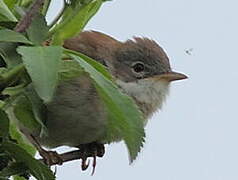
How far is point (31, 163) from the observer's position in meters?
1.39

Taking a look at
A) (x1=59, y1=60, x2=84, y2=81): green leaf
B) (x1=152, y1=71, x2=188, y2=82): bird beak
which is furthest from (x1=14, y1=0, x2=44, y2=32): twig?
(x1=152, y1=71, x2=188, y2=82): bird beak

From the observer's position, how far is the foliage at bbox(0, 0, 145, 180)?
122cm

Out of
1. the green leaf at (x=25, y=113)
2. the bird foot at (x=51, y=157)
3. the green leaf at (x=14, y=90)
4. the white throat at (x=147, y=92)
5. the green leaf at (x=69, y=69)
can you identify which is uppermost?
the green leaf at (x=69, y=69)

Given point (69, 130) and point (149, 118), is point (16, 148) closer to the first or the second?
point (69, 130)

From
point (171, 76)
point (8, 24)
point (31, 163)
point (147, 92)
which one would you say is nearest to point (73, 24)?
point (8, 24)

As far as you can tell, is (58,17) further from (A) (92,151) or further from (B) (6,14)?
(A) (92,151)

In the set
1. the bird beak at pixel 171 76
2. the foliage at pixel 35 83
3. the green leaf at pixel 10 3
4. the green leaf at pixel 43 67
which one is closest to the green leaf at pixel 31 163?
the foliage at pixel 35 83

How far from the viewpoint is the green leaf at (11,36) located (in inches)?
48.3

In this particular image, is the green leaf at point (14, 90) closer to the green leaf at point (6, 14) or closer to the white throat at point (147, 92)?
Answer: the green leaf at point (6, 14)

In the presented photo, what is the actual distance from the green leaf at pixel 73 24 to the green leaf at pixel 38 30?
0.40ft

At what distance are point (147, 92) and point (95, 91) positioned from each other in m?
0.93

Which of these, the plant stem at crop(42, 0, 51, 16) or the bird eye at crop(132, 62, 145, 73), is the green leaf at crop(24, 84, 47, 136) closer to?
the plant stem at crop(42, 0, 51, 16)

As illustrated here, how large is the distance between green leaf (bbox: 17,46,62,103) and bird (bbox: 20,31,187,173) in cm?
51

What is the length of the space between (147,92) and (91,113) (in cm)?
77
